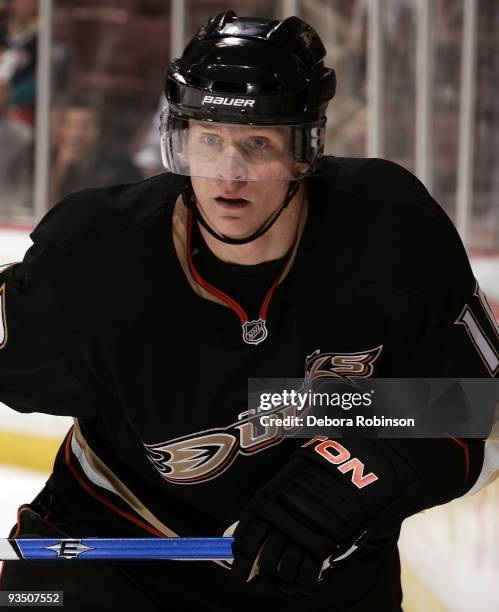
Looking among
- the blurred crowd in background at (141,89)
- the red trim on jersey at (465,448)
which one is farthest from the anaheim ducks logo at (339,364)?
the blurred crowd in background at (141,89)

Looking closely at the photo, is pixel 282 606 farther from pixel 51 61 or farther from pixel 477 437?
pixel 51 61

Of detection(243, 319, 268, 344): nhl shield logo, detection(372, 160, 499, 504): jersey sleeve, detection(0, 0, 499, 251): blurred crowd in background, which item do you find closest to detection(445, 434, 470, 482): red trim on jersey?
detection(372, 160, 499, 504): jersey sleeve

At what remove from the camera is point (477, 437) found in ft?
5.42

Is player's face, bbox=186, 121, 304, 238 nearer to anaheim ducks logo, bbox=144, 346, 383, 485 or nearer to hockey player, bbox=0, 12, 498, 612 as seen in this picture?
hockey player, bbox=0, 12, 498, 612

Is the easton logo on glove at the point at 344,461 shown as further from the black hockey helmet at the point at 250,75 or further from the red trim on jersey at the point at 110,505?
the black hockey helmet at the point at 250,75

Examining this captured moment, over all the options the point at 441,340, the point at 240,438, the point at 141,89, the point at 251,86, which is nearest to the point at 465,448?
the point at 441,340

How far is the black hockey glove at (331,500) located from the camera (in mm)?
1513

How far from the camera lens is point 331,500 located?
1.54m

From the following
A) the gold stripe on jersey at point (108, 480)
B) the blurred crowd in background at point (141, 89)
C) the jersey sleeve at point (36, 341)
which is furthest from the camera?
the blurred crowd in background at point (141, 89)

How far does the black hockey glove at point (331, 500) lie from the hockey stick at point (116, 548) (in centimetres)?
8

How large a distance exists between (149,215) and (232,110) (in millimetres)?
182

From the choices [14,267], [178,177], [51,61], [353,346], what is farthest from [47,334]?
[51,61]

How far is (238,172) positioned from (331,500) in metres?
0.41

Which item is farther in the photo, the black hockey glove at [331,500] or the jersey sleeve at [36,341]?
the jersey sleeve at [36,341]
